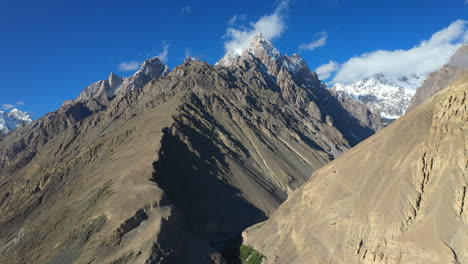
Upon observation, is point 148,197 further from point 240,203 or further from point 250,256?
point 240,203

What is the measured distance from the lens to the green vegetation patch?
87938mm

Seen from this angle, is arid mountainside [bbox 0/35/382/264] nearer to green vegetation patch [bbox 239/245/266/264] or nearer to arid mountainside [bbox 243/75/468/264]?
green vegetation patch [bbox 239/245/266/264]

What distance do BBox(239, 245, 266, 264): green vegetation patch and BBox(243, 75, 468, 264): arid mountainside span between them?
2.81 m

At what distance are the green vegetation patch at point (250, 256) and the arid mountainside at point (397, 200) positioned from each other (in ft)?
9.21

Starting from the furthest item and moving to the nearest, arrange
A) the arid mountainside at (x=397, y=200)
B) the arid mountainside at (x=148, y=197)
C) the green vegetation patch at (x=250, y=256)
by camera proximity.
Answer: the arid mountainside at (x=148, y=197), the green vegetation patch at (x=250, y=256), the arid mountainside at (x=397, y=200)

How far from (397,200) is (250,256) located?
39.6m

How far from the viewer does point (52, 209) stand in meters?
128

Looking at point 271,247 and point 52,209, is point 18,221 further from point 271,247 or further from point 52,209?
point 271,247

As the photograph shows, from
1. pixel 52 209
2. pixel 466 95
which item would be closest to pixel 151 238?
pixel 52 209

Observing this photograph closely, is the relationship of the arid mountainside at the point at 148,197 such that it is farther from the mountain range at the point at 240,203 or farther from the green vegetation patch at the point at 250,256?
the green vegetation patch at the point at 250,256

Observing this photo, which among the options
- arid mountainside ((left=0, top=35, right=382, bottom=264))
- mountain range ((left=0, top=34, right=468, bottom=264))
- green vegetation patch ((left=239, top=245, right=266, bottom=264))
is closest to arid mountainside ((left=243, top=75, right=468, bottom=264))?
mountain range ((left=0, top=34, right=468, bottom=264))

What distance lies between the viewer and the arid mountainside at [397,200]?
5741cm

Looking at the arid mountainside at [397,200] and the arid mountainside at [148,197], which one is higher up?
the arid mountainside at [148,197]

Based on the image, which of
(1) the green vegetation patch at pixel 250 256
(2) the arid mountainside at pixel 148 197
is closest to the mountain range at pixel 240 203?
(1) the green vegetation patch at pixel 250 256
